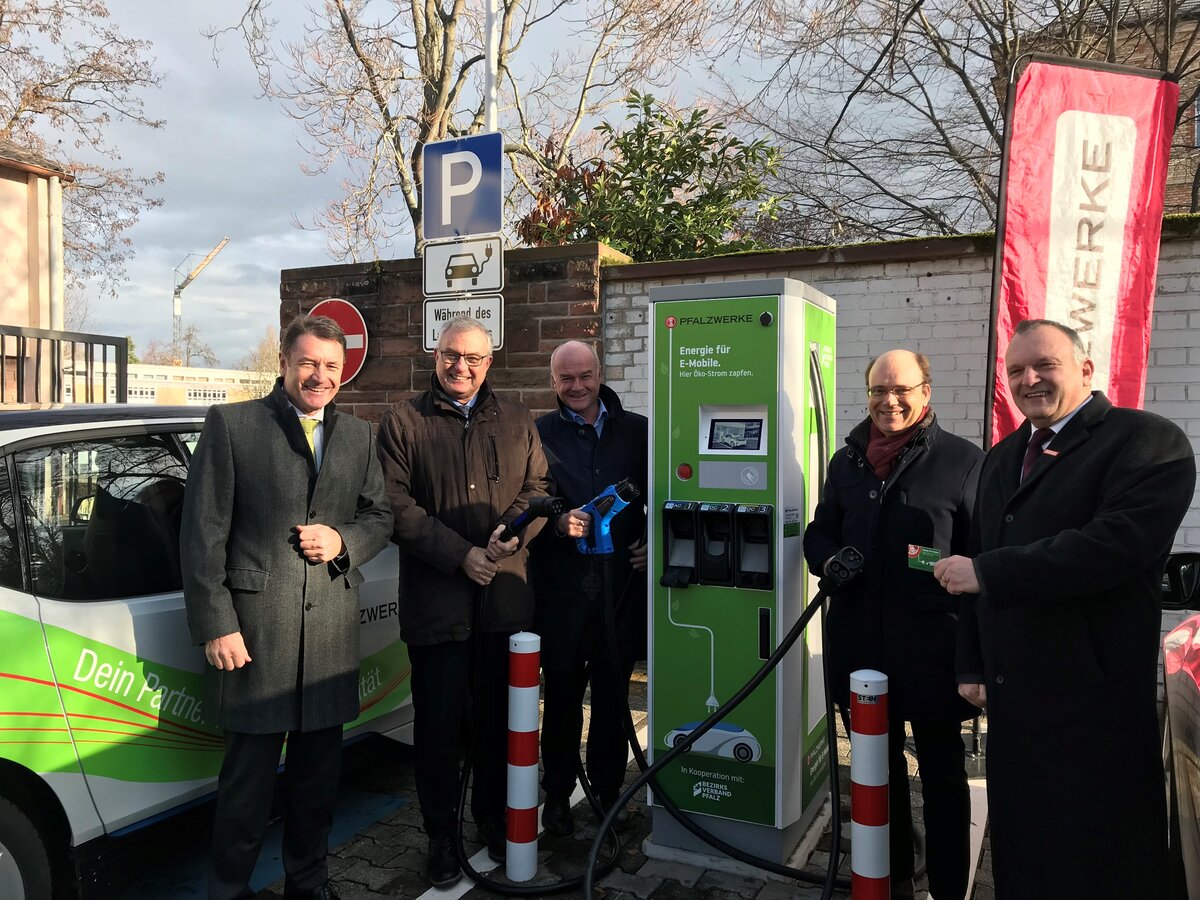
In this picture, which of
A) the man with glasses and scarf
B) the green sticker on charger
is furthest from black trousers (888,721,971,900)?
the green sticker on charger

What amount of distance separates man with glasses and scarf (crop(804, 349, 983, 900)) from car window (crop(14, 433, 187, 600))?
2.16 m

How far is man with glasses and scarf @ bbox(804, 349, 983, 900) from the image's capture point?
8.76 feet

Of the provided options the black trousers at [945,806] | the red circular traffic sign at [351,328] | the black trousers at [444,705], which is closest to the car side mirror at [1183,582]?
the black trousers at [945,806]

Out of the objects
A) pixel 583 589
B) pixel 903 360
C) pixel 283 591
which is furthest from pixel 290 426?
pixel 903 360

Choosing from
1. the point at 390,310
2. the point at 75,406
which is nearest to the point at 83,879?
the point at 75,406

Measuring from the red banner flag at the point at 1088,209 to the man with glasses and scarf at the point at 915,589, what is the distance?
5.71ft

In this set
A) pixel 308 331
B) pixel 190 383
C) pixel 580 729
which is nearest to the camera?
pixel 308 331

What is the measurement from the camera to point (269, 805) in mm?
2631

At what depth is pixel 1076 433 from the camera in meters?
2.18

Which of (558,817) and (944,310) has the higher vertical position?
(944,310)

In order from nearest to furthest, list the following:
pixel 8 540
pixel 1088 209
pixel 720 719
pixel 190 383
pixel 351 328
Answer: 1. pixel 8 540
2. pixel 720 719
3. pixel 1088 209
4. pixel 351 328
5. pixel 190 383

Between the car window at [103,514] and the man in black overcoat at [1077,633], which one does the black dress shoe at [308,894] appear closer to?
the car window at [103,514]

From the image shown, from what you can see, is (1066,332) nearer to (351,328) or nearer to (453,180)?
(453,180)

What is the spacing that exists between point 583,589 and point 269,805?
1.28 meters
